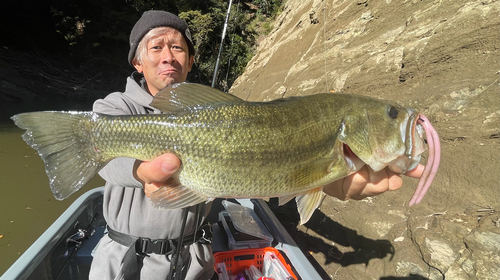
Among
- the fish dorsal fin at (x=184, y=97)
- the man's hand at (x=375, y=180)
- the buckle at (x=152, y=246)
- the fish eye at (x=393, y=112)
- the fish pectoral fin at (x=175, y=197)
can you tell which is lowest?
the man's hand at (x=375, y=180)

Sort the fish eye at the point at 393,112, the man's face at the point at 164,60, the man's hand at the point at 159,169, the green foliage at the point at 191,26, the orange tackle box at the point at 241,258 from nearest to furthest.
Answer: the man's hand at the point at 159,169 → the fish eye at the point at 393,112 → the man's face at the point at 164,60 → the orange tackle box at the point at 241,258 → the green foliage at the point at 191,26

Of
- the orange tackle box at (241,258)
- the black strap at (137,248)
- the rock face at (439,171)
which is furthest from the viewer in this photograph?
the orange tackle box at (241,258)

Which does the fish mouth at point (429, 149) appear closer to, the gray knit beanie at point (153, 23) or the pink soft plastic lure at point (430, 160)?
the pink soft plastic lure at point (430, 160)

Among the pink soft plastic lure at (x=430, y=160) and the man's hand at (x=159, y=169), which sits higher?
the man's hand at (x=159, y=169)

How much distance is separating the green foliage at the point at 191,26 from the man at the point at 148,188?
18.4 meters

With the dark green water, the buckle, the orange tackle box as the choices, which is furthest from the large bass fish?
the dark green water

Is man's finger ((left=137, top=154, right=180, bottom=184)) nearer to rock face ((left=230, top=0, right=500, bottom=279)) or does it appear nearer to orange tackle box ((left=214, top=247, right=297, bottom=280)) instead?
orange tackle box ((left=214, top=247, right=297, bottom=280))

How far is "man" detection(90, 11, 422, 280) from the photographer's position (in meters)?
1.75

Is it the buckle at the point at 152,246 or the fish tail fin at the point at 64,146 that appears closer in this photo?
the fish tail fin at the point at 64,146

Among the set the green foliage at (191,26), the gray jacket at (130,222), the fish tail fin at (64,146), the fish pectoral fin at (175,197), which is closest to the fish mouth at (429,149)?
the fish pectoral fin at (175,197)

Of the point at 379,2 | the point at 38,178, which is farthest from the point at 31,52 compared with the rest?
the point at 379,2

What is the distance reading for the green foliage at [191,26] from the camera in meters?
21.0

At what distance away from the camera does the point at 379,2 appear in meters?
6.83

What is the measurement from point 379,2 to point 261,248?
6.95 metres
